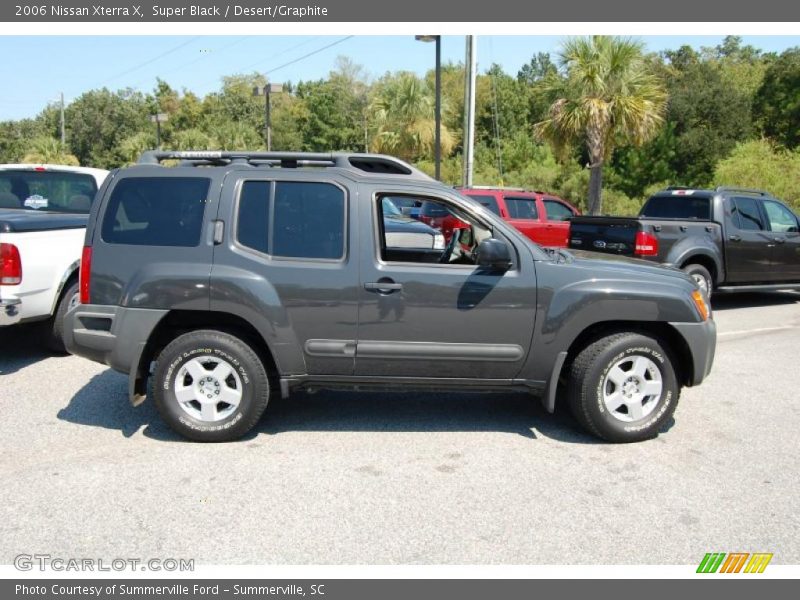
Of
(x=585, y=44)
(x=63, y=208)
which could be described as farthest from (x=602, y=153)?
(x=63, y=208)

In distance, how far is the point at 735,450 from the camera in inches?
197

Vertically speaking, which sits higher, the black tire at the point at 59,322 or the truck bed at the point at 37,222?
the truck bed at the point at 37,222

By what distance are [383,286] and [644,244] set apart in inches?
232

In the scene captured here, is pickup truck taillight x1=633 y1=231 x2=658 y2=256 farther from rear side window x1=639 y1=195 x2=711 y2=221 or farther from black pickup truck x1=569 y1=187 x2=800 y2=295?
rear side window x1=639 y1=195 x2=711 y2=221

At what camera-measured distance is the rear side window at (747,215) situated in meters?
10.8

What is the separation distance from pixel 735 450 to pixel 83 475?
4.36 meters

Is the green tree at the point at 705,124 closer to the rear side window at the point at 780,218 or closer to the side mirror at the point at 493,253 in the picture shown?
the rear side window at the point at 780,218

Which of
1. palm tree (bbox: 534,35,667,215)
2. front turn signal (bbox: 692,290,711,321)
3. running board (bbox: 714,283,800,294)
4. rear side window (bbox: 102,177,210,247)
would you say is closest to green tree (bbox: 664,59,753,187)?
palm tree (bbox: 534,35,667,215)

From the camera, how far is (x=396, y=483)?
4367 mm

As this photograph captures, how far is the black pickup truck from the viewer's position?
32.4ft

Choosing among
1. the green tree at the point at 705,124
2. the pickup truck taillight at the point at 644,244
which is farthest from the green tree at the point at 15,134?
the pickup truck taillight at the point at 644,244

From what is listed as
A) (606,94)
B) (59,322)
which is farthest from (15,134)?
(59,322)

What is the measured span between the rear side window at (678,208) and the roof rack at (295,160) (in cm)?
690

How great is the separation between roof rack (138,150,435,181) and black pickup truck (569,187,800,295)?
17.7 feet
